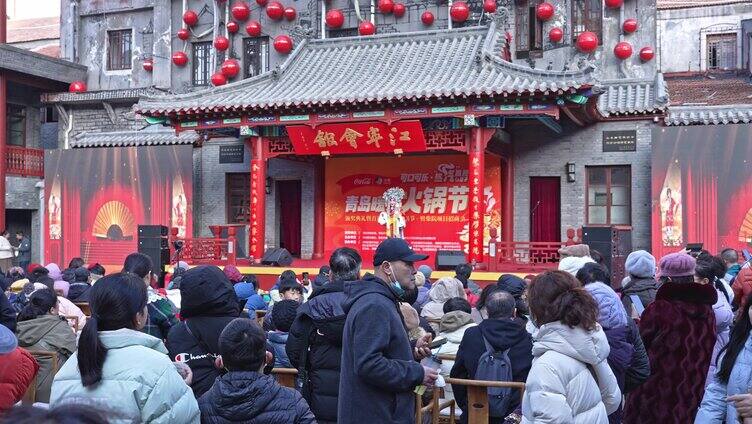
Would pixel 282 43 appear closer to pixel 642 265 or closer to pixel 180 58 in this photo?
pixel 180 58

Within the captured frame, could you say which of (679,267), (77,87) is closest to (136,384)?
(679,267)

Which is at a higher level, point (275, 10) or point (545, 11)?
point (275, 10)

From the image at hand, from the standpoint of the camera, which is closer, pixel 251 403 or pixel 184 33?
pixel 251 403

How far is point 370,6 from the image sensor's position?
20.0 meters

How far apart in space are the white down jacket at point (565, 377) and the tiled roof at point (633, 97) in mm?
12352

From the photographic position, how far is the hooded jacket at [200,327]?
3.97 metres

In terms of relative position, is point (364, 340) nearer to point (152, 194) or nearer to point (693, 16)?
point (152, 194)

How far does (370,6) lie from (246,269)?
821 cm

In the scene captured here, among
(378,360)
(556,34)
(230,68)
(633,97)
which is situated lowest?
(378,360)

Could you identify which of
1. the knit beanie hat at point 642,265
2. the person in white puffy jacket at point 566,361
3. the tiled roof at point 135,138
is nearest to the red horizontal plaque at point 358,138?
the tiled roof at point 135,138

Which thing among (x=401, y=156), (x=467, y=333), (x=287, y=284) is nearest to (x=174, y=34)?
(x=401, y=156)

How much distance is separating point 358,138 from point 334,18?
18.8 ft

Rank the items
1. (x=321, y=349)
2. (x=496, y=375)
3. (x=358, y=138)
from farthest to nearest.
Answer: (x=358, y=138)
(x=496, y=375)
(x=321, y=349)

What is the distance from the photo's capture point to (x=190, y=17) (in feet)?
69.5
